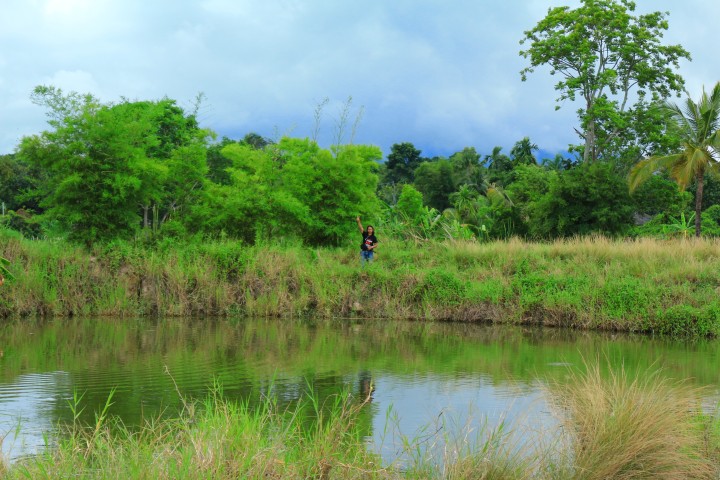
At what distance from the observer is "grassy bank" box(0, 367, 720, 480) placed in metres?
4.66

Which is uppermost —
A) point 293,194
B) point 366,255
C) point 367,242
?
point 293,194

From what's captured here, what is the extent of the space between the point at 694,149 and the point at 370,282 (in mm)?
15994

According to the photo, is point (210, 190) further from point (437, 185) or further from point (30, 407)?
point (437, 185)

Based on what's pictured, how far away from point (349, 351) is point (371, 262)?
7.94 meters

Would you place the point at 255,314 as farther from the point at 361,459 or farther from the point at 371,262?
the point at 361,459

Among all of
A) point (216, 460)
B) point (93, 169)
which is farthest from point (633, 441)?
point (93, 169)

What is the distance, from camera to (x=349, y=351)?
13.5m

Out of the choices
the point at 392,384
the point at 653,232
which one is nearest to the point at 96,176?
the point at 392,384

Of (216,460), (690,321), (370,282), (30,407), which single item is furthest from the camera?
(370,282)

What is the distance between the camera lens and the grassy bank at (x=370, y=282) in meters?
18.2

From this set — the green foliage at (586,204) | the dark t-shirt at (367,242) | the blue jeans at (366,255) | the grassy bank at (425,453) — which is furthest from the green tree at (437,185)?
the grassy bank at (425,453)

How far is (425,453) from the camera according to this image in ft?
17.8

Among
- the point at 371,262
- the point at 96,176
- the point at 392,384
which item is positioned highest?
the point at 96,176

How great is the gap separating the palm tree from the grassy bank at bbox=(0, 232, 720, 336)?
7952 mm
